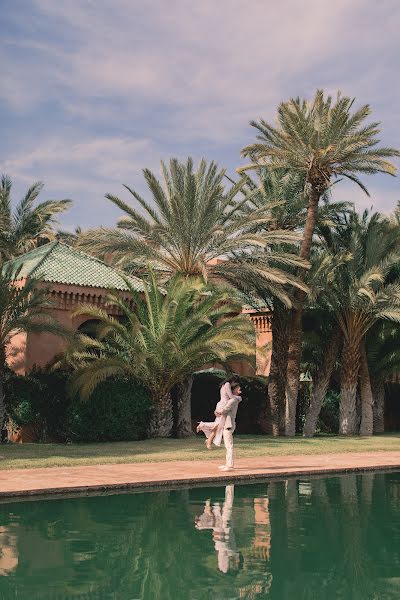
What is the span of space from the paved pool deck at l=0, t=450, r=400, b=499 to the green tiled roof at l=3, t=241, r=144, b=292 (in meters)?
10.1

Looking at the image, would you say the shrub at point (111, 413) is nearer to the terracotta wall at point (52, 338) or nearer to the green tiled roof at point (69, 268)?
the terracotta wall at point (52, 338)

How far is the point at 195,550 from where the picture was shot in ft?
28.1

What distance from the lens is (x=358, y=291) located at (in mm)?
26969

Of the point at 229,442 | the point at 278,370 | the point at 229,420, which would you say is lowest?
the point at 229,442

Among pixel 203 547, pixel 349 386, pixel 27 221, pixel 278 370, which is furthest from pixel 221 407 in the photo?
pixel 27 221

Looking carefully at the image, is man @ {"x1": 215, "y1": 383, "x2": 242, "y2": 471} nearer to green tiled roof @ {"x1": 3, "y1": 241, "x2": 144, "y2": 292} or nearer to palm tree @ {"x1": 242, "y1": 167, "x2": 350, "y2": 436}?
green tiled roof @ {"x1": 3, "y1": 241, "x2": 144, "y2": 292}

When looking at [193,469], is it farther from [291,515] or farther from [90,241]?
[90,241]

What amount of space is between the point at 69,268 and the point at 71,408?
19.4 ft

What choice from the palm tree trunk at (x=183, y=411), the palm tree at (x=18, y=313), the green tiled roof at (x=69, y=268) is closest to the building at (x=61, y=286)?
the green tiled roof at (x=69, y=268)

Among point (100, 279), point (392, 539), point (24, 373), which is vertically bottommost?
point (392, 539)

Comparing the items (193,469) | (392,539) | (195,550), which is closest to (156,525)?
(195,550)

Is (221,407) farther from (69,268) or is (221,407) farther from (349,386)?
(349,386)

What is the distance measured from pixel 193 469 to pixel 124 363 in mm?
8869

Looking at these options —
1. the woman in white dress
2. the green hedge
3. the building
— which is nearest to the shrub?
the green hedge
